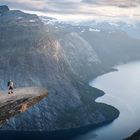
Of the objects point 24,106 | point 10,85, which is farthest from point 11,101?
point 10,85

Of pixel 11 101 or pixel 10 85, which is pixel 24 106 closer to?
pixel 11 101

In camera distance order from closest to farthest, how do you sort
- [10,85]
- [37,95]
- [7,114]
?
[7,114], [37,95], [10,85]

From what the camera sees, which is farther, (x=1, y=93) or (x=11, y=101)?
(x=1, y=93)

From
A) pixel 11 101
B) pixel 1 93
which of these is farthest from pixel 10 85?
pixel 11 101

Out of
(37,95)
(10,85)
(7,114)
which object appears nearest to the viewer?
(7,114)

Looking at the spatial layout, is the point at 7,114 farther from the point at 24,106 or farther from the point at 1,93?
the point at 1,93

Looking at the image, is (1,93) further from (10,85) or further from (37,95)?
(37,95)
